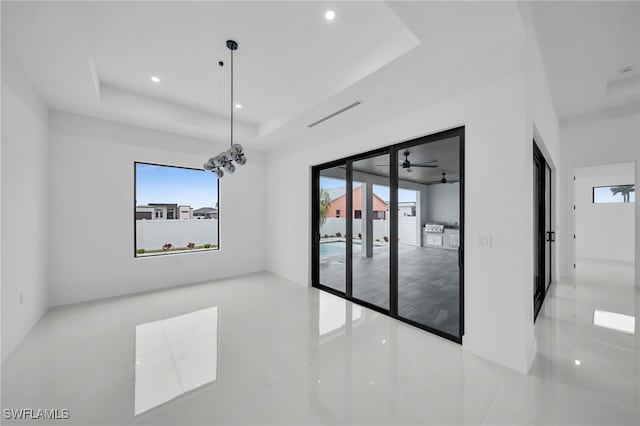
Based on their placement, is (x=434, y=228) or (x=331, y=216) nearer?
(x=331, y=216)

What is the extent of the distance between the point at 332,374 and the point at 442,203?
691cm

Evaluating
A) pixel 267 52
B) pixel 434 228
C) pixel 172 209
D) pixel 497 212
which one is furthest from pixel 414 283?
pixel 172 209

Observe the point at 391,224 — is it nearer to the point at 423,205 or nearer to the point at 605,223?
the point at 423,205

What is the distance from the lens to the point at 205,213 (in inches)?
211

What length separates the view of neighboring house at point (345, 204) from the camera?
14.0ft

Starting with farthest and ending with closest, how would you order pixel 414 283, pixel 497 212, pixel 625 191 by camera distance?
pixel 625 191
pixel 414 283
pixel 497 212

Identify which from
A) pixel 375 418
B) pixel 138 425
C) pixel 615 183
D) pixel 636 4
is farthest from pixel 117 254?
pixel 615 183

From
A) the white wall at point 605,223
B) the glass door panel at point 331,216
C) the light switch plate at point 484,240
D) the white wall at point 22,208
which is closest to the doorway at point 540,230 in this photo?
the light switch plate at point 484,240

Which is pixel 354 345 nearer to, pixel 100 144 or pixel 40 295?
pixel 40 295

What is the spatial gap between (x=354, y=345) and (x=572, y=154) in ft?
19.3

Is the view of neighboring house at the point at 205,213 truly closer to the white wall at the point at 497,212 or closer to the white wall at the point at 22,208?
the white wall at the point at 22,208

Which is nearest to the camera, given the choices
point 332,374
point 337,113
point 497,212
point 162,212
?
point 332,374

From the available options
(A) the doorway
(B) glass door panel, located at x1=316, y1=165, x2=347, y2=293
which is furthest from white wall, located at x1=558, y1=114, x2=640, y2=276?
(B) glass door panel, located at x1=316, y1=165, x2=347, y2=293

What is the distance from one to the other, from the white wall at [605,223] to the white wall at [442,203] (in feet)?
10.2
